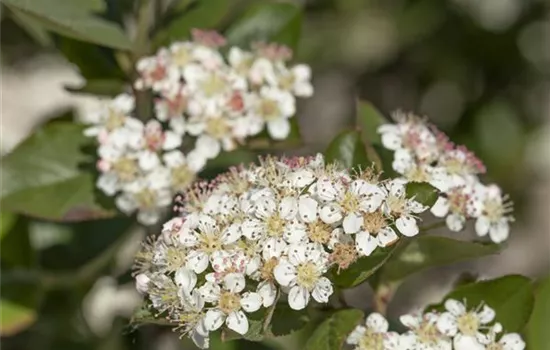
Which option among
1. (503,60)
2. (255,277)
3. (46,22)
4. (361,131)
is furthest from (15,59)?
(255,277)

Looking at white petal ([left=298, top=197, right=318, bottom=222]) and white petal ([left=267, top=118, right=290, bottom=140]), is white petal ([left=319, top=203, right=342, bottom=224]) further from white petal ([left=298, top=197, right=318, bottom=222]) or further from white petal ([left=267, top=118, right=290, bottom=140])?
white petal ([left=267, top=118, right=290, bottom=140])

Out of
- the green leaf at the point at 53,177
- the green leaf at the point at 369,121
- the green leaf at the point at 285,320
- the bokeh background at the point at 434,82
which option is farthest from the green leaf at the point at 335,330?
the bokeh background at the point at 434,82

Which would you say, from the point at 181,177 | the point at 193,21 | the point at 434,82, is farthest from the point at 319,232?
the point at 434,82

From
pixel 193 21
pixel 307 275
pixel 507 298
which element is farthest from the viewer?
pixel 193 21

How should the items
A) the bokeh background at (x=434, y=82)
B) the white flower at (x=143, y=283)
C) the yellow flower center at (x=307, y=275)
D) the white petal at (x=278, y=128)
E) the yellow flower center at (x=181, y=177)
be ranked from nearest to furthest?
the yellow flower center at (x=307, y=275), the white flower at (x=143, y=283), the yellow flower center at (x=181, y=177), the white petal at (x=278, y=128), the bokeh background at (x=434, y=82)

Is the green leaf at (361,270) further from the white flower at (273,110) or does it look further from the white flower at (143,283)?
the white flower at (273,110)

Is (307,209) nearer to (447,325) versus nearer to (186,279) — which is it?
(186,279)
